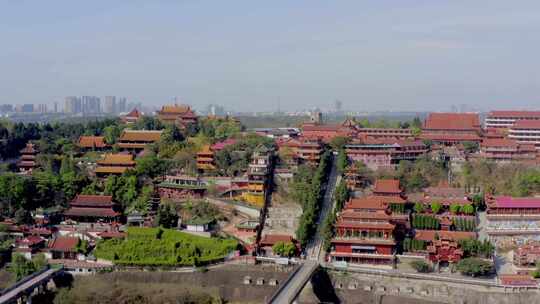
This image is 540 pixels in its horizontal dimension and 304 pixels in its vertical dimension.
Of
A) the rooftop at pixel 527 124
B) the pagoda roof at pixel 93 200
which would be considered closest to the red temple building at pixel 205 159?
the pagoda roof at pixel 93 200

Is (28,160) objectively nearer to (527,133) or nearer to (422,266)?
(422,266)

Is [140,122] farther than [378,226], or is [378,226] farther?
[140,122]

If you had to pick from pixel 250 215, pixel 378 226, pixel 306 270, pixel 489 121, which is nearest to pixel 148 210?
pixel 250 215

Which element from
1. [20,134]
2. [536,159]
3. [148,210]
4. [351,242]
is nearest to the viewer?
[351,242]

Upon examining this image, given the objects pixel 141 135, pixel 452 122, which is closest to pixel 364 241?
pixel 452 122

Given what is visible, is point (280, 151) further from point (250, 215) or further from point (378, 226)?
point (378, 226)

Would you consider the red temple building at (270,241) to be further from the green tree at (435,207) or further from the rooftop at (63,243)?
the rooftop at (63,243)
